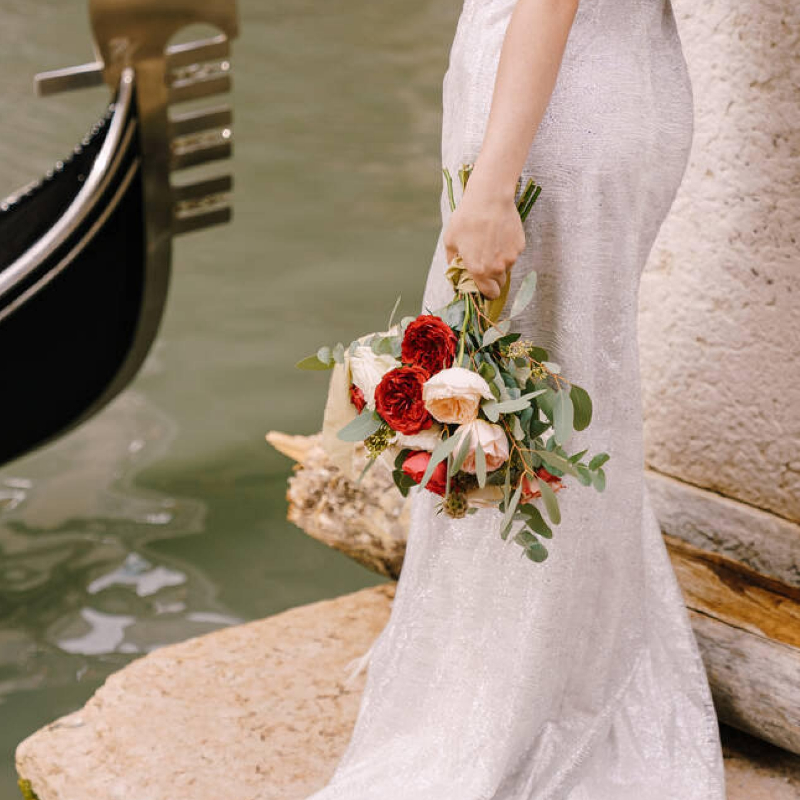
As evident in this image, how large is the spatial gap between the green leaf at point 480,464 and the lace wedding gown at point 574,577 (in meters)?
0.28

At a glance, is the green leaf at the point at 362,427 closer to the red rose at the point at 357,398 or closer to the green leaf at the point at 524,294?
the red rose at the point at 357,398

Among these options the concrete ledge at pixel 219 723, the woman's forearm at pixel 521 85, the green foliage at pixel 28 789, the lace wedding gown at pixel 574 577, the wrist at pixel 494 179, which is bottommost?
the green foliage at pixel 28 789

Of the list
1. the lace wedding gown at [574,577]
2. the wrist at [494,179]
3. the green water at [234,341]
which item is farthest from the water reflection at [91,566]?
the wrist at [494,179]

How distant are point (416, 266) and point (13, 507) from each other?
8.90ft

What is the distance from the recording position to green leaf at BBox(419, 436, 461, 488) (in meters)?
1.13

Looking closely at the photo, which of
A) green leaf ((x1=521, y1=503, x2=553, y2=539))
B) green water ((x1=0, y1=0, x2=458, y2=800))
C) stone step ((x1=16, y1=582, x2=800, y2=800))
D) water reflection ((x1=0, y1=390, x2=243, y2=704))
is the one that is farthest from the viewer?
green water ((x1=0, y1=0, x2=458, y2=800))

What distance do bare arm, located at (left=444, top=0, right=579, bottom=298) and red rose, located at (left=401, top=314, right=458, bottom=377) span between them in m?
0.09

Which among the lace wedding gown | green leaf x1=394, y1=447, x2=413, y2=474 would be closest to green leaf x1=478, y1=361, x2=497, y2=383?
green leaf x1=394, y1=447, x2=413, y2=474

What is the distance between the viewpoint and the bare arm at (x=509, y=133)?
1168mm

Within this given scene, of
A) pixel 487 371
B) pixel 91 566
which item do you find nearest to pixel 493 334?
pixel 487 371

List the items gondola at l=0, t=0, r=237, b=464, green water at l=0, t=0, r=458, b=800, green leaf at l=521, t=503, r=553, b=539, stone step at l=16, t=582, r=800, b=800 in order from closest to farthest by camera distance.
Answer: green leaf at l=521, t=503, r=553, b=539 → stone step at l=16, t=582, r=800, b=800 → green water at l=0, t=0, r=458, b=800 → gondola at l=0, t=0, r=237, b=464

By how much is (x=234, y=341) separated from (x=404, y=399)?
12.1 feet

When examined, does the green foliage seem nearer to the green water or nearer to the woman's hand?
the green water

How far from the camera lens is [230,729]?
1.77 meters
